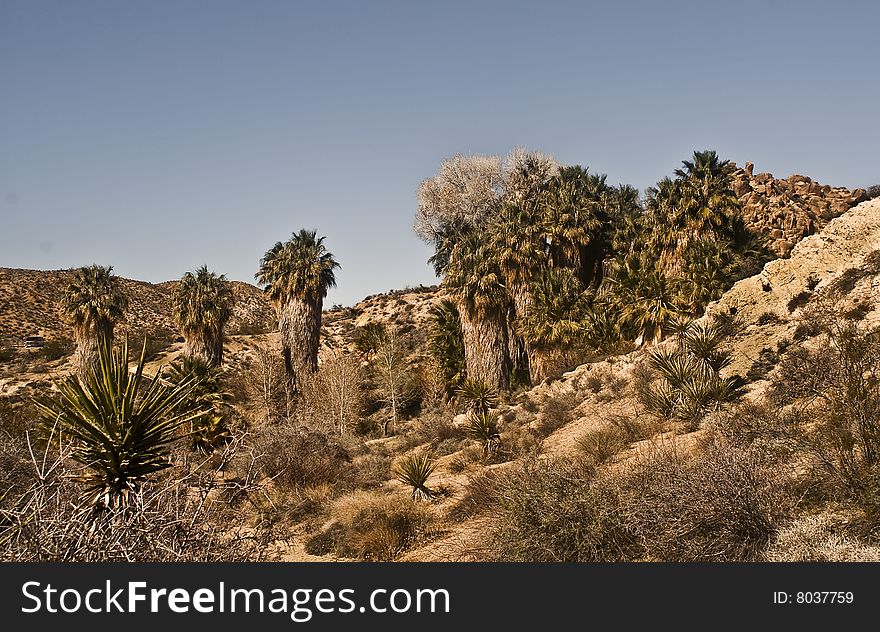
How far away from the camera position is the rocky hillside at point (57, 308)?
6425 centimetres

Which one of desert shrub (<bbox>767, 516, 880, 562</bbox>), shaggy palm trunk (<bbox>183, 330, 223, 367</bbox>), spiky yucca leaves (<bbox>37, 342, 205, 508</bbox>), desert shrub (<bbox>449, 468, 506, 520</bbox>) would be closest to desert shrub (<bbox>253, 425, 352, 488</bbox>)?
desert shrub (<bbox>449, 468, 506, 520</bbox>)

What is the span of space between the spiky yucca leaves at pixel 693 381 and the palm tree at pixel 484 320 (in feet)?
43.8

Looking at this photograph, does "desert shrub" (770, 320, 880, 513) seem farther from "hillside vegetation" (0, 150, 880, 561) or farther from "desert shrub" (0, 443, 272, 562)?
"desert shrub" (0, 443, 272, 562)

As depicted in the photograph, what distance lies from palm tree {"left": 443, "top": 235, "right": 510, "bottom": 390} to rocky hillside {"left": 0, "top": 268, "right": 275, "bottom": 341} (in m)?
31.0

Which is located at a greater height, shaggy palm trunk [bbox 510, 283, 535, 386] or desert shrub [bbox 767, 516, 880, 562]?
shaggy palm trunk [bbox 510, 283, 535, 386]


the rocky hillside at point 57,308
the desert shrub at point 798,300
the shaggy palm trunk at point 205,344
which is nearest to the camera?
the desert shrub at point 798,300

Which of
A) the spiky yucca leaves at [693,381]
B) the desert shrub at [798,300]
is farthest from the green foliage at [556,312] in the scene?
the desert shrub at [798,300]

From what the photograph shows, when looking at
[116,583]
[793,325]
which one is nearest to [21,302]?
[793,325]

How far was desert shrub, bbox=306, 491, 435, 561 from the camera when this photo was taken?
48.2ft

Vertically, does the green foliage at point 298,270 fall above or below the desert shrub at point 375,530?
above

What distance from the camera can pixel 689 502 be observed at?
31.2 feet

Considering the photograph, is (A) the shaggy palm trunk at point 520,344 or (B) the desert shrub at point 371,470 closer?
(B) the desert shrub at point 371,470

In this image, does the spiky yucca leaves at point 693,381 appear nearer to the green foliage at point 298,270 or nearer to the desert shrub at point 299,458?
the desert shrub at point 299,458

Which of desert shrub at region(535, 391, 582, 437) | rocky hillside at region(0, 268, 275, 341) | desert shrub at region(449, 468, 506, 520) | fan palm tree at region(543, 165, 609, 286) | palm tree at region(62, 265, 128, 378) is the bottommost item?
desert shrub at region(449, 468, 506, 520)
